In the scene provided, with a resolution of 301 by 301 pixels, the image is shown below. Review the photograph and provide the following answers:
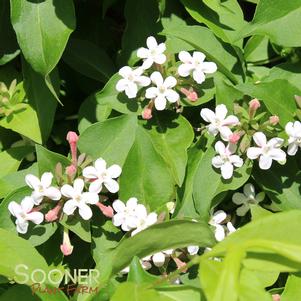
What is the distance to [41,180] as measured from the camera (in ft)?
4.64

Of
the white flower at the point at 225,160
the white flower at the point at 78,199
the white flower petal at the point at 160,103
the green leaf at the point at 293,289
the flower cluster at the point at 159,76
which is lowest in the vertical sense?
the green leaf at the point at 293,289

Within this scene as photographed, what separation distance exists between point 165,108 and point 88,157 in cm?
25

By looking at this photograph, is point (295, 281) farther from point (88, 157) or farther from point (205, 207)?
point (88, 157)

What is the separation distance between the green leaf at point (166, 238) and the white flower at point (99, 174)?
0.34m

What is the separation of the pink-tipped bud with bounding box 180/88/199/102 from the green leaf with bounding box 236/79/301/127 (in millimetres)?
107

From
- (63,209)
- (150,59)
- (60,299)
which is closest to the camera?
(60,299)

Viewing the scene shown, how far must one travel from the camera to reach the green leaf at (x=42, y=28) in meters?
1.45

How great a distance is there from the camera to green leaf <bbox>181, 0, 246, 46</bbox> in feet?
5.42

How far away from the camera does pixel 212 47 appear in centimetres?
167

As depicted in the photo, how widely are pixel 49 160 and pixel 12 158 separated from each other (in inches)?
10.3

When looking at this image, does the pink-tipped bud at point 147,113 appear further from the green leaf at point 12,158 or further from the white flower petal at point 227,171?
the green leaf at point 12,158

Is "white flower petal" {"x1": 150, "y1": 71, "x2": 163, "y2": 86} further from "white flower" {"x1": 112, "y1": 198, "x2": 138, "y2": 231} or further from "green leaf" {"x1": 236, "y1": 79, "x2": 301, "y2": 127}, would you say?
"white flower" {"x1": 112, "y1": 198, "x2": 138, "y2": 231}

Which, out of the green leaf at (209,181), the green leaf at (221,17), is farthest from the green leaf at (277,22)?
the green leaf at (209,181)

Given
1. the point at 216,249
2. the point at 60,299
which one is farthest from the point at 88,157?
the point at 216,249
